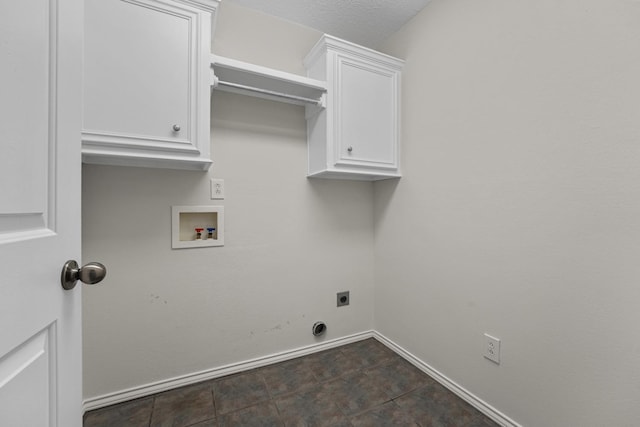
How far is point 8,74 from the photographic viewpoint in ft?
1.46

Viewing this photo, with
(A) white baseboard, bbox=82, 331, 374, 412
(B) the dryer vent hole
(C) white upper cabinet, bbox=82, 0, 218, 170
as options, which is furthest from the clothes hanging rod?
(A) white baseboard, bbox=82, 331, 374, 412

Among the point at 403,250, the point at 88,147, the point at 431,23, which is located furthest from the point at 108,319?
the point at 431,23

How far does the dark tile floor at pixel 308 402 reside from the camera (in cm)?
131

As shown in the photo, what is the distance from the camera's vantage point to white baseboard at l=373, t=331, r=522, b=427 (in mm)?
1293

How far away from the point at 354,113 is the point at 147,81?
1076mm

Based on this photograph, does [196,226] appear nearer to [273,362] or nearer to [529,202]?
[273,362]

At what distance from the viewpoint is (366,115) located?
173cm

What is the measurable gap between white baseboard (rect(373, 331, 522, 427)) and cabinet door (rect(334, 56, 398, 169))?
1.23m

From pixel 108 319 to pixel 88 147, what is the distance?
0.86m

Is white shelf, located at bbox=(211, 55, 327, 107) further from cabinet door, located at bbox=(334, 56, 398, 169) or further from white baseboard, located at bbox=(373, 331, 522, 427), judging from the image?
white baseboard, located at bbox=(373, 331, 522, 427)

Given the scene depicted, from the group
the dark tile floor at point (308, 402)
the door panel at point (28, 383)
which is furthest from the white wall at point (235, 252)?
the door panel at point (28, 383)

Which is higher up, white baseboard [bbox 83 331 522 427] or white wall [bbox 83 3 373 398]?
white wall [bbox 83 3 373 398]

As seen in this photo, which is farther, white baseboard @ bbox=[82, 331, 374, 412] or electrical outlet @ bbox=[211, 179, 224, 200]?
electrical outlet @ bbox=[211, 179, 224, 200]

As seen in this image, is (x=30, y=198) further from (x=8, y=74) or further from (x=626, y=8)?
(x=626, y=8)
